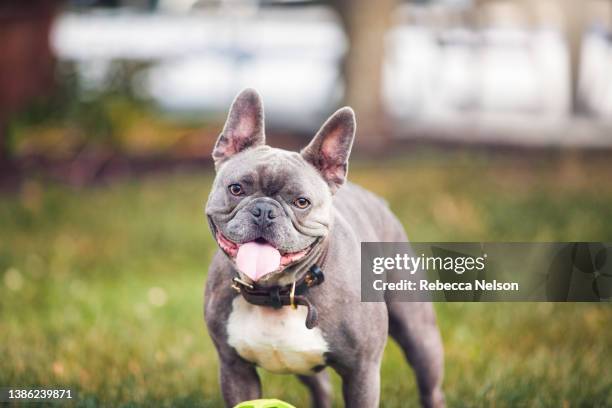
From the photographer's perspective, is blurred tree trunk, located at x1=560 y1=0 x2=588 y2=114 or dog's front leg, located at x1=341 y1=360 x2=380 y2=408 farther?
blurred tree trunk, located at x1=560 y1=0 x2=588 y2=114

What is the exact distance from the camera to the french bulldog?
2701 mm

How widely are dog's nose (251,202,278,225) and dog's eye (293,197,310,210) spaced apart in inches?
4.0

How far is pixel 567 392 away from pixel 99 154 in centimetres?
593

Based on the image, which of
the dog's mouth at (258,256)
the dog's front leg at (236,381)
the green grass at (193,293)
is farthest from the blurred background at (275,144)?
the dog's mouth at (258,256)

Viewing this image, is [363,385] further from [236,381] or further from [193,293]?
[193,293]

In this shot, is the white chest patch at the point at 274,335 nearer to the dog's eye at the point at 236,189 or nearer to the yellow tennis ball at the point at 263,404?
the yellow tennis ball at the point at 263,404

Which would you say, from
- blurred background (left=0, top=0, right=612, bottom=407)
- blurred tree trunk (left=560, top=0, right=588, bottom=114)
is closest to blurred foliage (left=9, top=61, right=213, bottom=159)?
blurred background (left=0, top=0, right=612, bottom=407)

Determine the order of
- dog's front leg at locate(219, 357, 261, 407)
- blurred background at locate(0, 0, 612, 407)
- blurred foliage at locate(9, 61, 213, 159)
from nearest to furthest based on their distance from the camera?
dog's front leg at locate(219, 357, 261, 407) < blurred background at locate(0, 0, 612, 407) < blurred foliage at locate(9, 61, 213, 159)

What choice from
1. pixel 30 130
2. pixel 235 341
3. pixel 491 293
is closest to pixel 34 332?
pixel 235 341

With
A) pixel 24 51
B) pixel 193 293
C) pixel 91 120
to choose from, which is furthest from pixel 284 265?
Answer: pixel 24 51

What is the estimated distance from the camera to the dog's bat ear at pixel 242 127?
2.91 m

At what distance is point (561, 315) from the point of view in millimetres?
4926

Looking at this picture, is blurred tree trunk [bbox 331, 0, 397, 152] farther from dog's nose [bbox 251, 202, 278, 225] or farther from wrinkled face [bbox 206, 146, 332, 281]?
dog's nose [bbox 251, 202, 278, 225]

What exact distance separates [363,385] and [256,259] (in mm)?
607
